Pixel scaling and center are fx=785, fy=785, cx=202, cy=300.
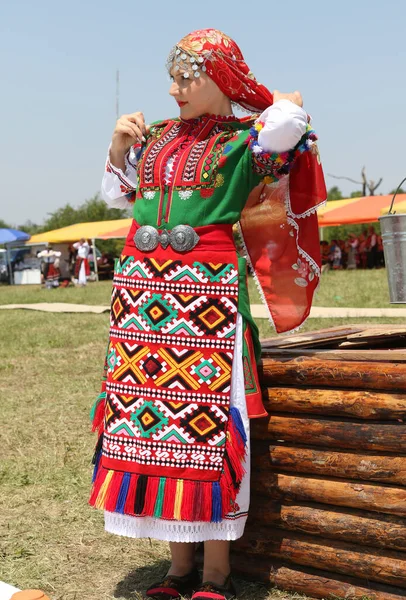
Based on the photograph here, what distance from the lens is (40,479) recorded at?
4477 mm

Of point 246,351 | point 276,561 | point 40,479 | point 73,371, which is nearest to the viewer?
point 246,351

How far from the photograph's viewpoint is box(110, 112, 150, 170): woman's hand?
10.3ft

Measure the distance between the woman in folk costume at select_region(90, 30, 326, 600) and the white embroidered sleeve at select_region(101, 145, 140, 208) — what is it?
137 millimetres

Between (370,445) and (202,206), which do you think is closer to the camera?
(370,445)

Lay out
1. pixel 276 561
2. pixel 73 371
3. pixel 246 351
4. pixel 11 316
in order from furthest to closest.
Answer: pixel 11 316, pixel 73 371, pixel 276 561, pixel 246 351

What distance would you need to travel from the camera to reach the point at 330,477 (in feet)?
9.23

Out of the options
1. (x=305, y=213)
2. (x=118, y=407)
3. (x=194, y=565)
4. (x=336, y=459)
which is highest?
(x=305, y=213)

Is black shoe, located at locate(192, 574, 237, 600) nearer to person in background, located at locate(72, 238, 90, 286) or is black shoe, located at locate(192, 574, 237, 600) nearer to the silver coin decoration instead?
the silver coin decoration

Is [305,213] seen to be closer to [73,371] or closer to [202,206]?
[202,206]

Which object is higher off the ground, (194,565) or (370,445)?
(370,445)

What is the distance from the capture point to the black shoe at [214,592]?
2826 mm

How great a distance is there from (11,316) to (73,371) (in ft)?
23.3

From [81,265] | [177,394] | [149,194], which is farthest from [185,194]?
[81,265]

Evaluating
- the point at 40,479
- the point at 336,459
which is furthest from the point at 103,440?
the point at 40,479
